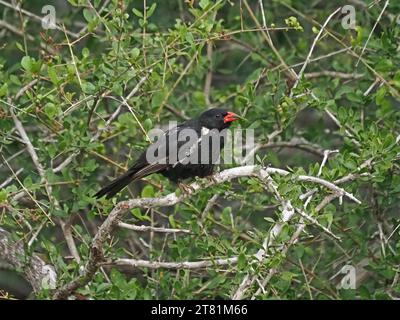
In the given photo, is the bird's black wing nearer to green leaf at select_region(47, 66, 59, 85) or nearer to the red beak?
the red beak

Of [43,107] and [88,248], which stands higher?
[43,107]

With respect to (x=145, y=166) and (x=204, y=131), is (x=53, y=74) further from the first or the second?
(x=204, y=131)

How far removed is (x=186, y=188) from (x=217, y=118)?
2.41ft

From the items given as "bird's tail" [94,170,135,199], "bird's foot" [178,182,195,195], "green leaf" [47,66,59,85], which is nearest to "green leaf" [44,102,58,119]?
"green leaf" [47,66,59,85]

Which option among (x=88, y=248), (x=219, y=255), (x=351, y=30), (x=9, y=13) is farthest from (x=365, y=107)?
(x=9, y=13)

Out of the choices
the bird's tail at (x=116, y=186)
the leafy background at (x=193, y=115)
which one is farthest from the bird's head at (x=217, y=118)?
the bird's tail at (x=116, y=186)

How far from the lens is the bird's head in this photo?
6.69m

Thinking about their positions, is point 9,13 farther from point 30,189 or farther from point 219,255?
point 219,255

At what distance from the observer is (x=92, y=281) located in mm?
5812

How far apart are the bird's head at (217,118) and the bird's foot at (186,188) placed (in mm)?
559

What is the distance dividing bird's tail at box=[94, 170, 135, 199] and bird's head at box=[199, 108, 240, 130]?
28.3 inches

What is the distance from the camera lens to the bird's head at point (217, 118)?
21.9 feet

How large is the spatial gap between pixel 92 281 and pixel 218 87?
3429 millimetres

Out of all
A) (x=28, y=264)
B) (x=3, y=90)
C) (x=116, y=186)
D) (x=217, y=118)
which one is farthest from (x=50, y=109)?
(x=217, y=118)
